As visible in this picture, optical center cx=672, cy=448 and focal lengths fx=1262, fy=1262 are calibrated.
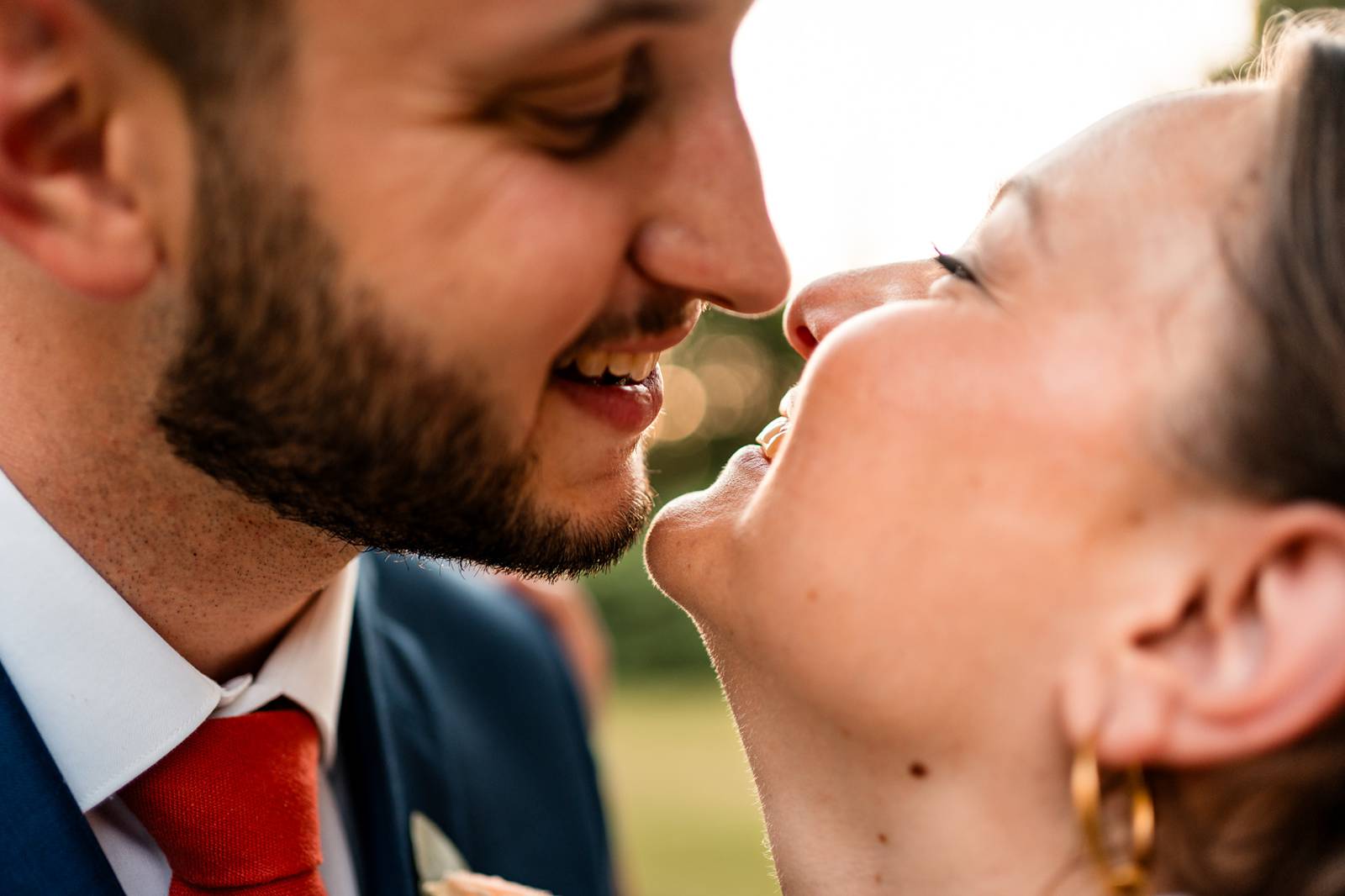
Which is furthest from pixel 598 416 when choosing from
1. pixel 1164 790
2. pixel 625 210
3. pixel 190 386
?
pixel 1164 790

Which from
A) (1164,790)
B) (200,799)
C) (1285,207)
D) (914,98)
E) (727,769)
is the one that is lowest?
(727,769)

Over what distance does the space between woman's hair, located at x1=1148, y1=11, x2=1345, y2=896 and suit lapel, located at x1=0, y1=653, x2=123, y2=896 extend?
4.81 feet

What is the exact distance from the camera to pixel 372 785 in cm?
233

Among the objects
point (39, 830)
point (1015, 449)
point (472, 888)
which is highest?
point (1015, 449)

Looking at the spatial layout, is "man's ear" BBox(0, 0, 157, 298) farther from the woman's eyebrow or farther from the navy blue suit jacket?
the woman's eyebrow

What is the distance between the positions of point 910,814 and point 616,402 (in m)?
0.80

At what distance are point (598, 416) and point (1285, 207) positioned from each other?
3.42ft

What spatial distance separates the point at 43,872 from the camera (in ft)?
5.61

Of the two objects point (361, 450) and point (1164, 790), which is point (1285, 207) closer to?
point (1164, 790)

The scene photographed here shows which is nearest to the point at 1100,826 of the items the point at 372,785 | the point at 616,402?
the point at 616,402

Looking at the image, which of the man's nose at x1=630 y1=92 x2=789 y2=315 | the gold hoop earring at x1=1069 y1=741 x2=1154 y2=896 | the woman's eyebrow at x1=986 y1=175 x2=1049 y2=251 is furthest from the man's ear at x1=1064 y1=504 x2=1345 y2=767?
the man's nose at x1=630 y1=92 x2=789 y2=315

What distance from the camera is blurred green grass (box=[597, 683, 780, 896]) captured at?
22.6ft

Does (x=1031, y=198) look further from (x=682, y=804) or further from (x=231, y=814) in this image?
(x=682, y=804)

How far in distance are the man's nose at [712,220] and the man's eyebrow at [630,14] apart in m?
0.19
